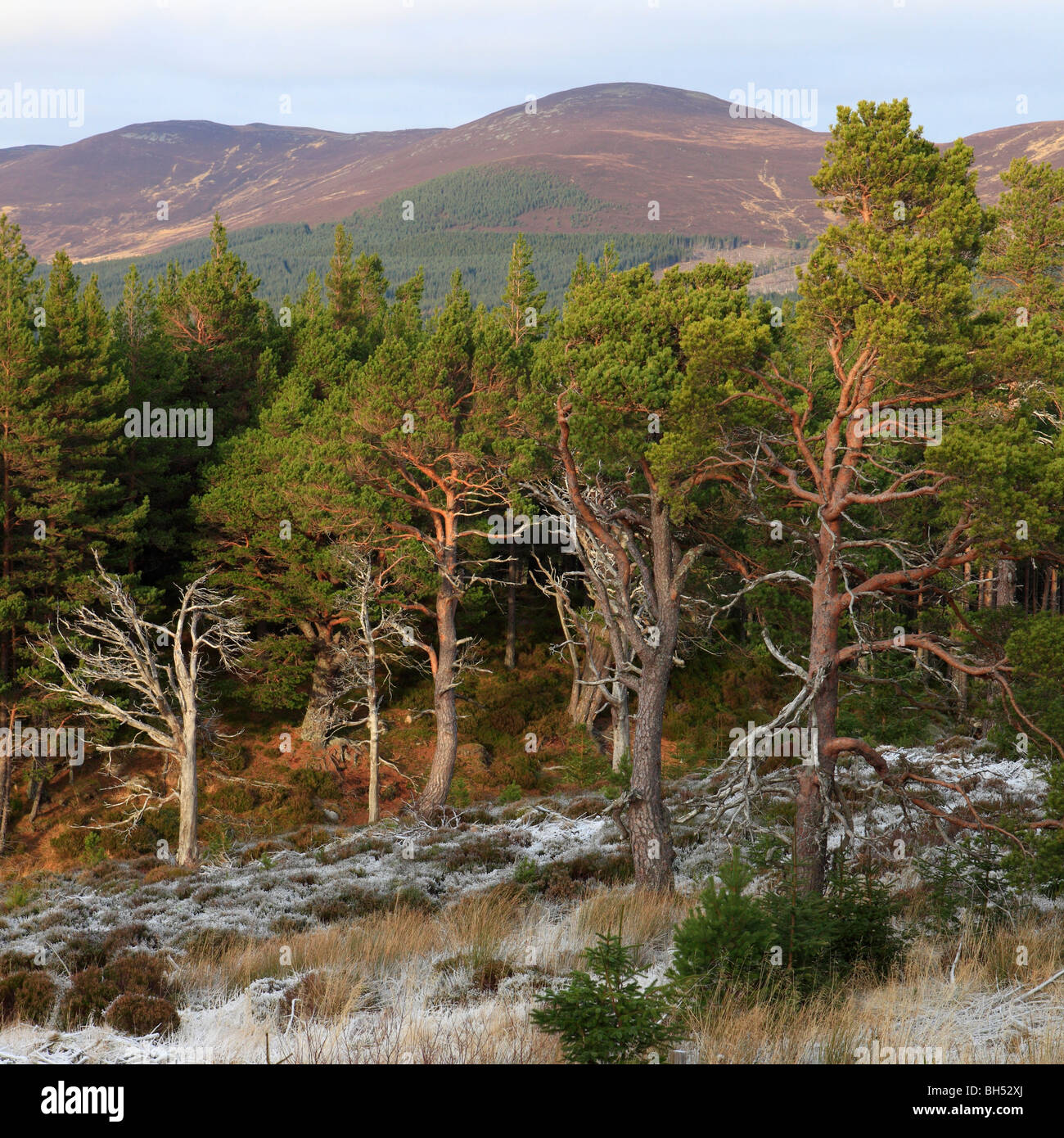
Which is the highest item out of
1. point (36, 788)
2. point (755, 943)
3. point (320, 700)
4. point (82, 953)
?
point (755, 943)

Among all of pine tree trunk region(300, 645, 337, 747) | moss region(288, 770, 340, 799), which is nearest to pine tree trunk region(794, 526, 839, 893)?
pine tree trunk region(300, 645, 337, 747)

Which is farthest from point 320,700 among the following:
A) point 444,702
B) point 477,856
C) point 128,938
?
point 128,938

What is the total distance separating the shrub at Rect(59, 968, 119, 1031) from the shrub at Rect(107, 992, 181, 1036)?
0.77 ft

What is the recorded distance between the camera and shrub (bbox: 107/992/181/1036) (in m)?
7.89

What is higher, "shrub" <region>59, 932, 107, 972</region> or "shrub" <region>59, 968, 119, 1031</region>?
"shrub" <region>59, 968, 119, 1031</region>

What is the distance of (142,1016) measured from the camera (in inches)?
316

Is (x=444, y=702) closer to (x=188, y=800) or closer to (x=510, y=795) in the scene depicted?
(x=510, y=795)

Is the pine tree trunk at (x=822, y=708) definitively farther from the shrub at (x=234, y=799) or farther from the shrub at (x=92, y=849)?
the shrub at (x=234, y=799)

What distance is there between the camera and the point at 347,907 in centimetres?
1455

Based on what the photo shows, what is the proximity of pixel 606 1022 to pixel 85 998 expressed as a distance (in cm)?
604

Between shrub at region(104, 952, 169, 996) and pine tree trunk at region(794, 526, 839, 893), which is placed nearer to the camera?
shrub at region(104, 952, 169, 996)

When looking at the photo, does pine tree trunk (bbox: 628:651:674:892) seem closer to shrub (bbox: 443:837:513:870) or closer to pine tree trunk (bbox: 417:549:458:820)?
shrub (bbox: 443:837:513:870)

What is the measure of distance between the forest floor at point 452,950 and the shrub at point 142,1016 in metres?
0.14
